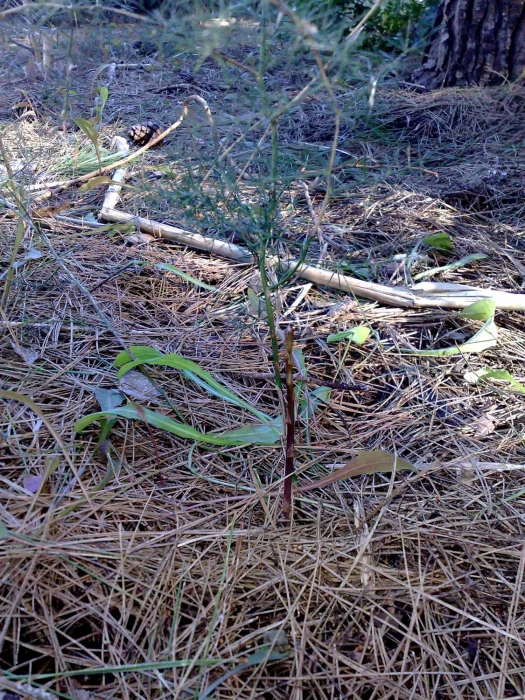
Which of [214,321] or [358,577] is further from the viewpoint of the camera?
[214,321]

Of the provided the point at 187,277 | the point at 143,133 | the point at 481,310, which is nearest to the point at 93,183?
the point at 143,133

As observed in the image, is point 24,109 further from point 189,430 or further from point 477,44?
point 189,430

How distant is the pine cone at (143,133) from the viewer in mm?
2682

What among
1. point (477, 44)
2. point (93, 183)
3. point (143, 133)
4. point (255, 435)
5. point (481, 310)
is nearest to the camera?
point (255, 435)

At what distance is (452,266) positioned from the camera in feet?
6.14

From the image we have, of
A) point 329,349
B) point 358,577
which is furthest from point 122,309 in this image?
point 358,577

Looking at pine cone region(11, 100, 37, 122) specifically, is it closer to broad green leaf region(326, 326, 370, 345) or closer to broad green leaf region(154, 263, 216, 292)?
broad green leaf region(154, 263, 216, 292)

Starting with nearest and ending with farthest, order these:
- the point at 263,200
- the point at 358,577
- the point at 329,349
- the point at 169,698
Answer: the point at 169,698, the point at 358,577, the point at 263,200, the point at 329,349

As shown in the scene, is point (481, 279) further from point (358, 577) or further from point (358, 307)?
point (358, 577)

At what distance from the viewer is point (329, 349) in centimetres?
153

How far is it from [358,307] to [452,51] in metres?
2.06

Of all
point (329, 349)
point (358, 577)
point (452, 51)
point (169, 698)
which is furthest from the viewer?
point (452, 51)

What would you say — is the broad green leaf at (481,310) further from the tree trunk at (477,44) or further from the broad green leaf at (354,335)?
the tree trunk at (477,44)

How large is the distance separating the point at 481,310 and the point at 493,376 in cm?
26
